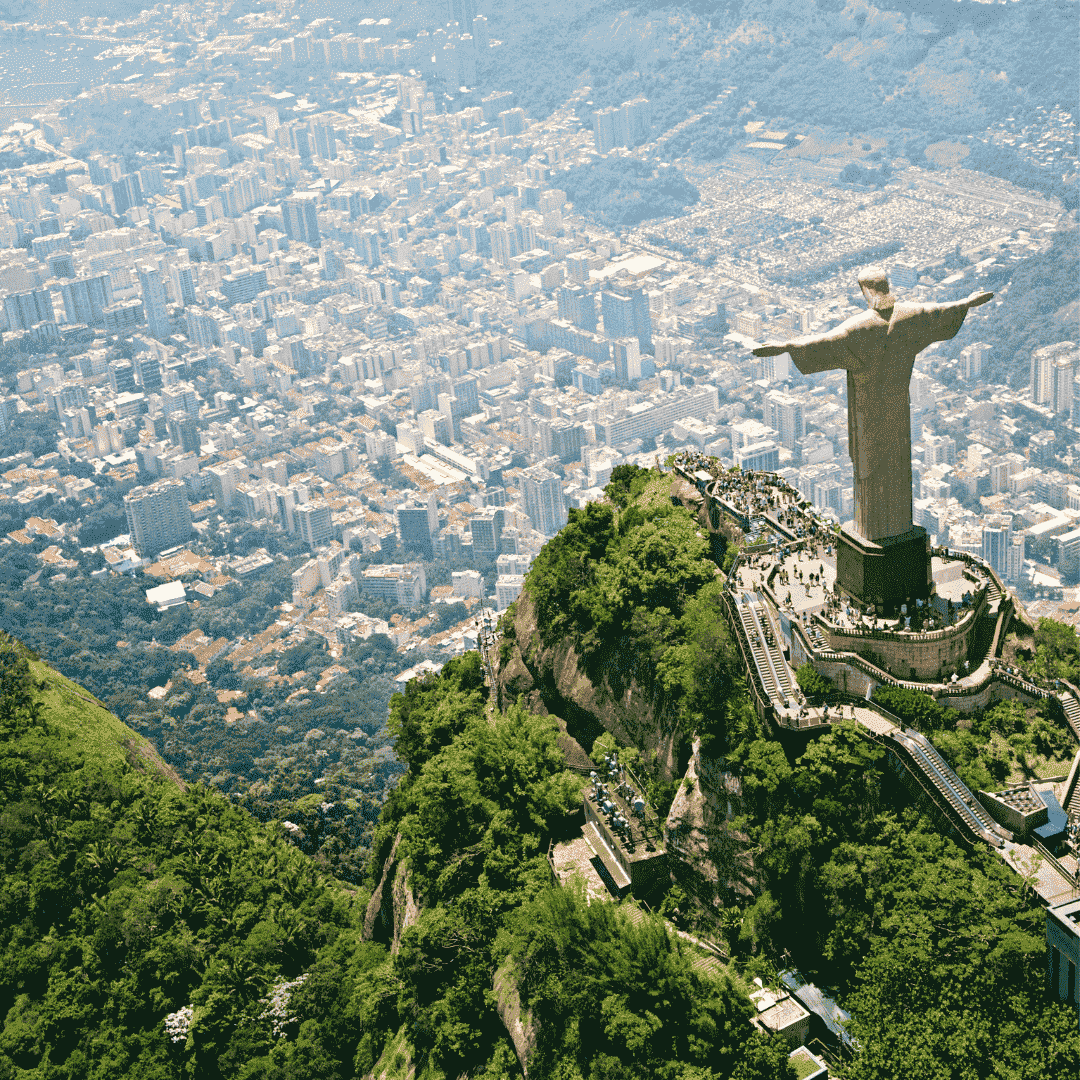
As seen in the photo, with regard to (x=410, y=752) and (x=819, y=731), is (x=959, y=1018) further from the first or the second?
(x=410, y=752)

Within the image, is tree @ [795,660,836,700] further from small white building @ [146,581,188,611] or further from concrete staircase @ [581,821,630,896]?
small white building @ [146,581,188,611]

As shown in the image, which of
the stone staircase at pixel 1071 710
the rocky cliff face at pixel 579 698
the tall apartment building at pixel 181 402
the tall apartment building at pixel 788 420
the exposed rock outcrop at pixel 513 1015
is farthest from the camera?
the tall apartment building at pixel 181 402

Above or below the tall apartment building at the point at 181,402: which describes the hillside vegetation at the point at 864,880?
above

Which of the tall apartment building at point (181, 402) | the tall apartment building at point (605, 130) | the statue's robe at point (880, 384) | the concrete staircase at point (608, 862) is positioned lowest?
the tall apartment building at point (181, 402)

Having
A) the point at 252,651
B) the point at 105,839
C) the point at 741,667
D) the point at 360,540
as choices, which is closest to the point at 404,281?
the point at 360,540

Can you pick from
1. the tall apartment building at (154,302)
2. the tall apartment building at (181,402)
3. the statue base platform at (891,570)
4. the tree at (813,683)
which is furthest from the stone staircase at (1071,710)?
the tall apartment building at (154,302)

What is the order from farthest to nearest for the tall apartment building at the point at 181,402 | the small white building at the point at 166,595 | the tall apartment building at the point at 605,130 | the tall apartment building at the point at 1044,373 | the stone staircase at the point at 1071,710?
1. the tall apartment building at the point at 605,130
2. the tall apartment building at the point at 181,402
3. the tall apartment building at the point at 1044,373
4. the small white building at the point at 166,595
5. the stone staircase at the point at 1071,710

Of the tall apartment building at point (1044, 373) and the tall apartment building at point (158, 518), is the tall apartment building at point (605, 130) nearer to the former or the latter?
the tall apartment building at point (1044, 373)
